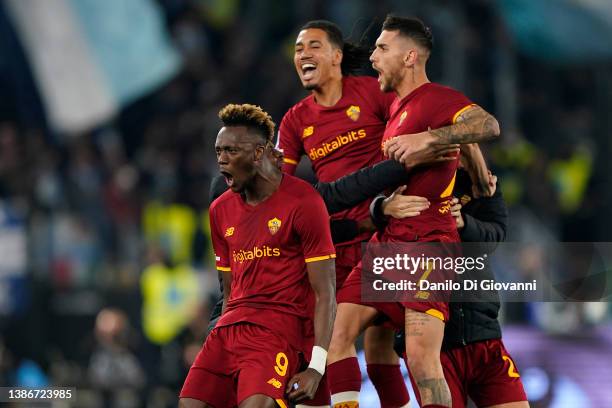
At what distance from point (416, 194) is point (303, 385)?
4.16 ft

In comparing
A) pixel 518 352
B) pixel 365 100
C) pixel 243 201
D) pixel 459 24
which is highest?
pixel 459 24

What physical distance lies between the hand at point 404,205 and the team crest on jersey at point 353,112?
79 centimetres

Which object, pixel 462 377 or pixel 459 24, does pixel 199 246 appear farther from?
pixel 462 377

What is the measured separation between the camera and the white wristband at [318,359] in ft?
20.0

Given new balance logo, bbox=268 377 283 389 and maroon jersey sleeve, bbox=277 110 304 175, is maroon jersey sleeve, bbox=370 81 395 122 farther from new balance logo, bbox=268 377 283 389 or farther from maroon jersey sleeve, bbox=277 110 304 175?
new balance logo, bbox=268 377 283 389

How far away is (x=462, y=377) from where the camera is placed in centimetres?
674

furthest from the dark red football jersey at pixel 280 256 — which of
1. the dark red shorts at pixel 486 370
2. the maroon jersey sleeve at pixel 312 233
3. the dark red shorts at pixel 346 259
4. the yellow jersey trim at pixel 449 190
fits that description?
the dark red shorts at pixel 346 259

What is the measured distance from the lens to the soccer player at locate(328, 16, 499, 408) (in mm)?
6398

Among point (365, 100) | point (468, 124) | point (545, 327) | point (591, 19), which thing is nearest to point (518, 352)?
point (545, 327)

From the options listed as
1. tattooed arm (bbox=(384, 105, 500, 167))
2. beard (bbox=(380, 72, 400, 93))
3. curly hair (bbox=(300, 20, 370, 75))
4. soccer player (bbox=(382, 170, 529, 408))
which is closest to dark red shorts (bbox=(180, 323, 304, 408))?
soccer player (bbox=(382, 170, 529, 408))

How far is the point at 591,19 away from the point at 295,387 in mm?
9986

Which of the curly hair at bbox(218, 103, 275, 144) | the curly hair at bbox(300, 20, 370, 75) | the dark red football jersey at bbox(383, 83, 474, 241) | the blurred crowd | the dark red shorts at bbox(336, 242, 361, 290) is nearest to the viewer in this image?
the curly hair at bbox(218, 103, 275, 144)

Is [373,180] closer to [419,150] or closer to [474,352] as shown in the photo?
[419,150]

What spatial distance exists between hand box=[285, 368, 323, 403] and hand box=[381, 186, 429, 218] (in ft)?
3.37
